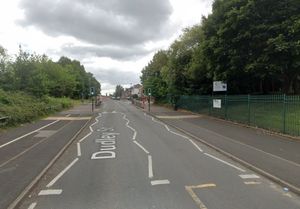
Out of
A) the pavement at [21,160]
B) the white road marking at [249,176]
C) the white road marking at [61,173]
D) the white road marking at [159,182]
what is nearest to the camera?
the pavement at [21,160]

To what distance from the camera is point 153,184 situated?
10148 millimetres

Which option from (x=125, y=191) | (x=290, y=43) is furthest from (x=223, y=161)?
(x=290, y=43)

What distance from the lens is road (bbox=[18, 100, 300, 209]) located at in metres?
8.42

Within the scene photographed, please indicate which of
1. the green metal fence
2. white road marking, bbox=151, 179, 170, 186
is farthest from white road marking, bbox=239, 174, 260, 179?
the green metal fence

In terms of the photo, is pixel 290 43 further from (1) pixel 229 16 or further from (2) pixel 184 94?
(2) pixel 184 94

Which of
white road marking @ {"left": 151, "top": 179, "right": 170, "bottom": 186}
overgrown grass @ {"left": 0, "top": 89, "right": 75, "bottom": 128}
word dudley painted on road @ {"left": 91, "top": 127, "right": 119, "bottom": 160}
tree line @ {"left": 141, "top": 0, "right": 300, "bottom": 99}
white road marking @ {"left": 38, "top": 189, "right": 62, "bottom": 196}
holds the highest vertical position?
tree line @ {"left": 141, "top": 0, "right": 300, "bottom": 99}

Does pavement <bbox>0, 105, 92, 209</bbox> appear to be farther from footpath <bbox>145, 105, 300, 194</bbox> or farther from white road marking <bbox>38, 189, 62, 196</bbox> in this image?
footpath <bbox>145, 105, 300, 194</bbox>

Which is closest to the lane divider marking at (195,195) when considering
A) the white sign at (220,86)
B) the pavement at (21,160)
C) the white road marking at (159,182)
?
the white road marking at (159,182)

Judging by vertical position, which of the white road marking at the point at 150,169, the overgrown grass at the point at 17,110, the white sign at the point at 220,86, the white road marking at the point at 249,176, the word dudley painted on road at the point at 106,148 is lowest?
the word dudley painted on road at the point at 106,148

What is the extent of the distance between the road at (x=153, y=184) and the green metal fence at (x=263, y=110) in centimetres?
676

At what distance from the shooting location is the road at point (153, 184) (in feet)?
27.6

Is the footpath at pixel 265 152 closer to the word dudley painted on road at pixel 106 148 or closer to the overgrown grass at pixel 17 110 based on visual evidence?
the word dudley painted on road at pixel 106 148

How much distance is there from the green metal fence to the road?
22.2 ft

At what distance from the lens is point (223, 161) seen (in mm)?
13812
